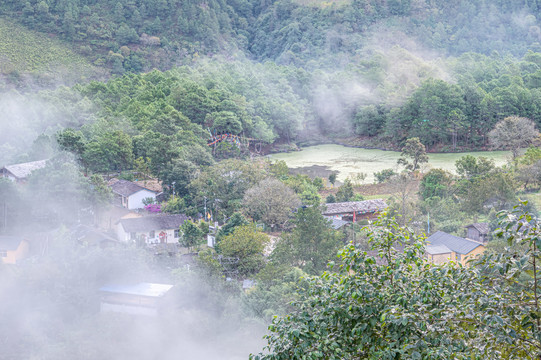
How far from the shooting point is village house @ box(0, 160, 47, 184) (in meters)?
14.2

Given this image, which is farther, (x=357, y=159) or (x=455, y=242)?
(x=357, y=159)

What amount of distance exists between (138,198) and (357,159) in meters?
10.1

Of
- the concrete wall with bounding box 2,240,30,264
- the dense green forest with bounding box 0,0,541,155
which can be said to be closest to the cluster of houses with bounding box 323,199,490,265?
the concrete wall with bounding box 2,240,30,264

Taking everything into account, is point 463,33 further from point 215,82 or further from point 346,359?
point 346,359

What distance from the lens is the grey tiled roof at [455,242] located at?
9250mm

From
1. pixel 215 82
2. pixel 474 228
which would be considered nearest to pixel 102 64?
pixel 215 82

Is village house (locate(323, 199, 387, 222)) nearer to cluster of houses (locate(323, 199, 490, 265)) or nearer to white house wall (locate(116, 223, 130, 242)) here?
cluster of houses (locate(323, 199, 490, 265))

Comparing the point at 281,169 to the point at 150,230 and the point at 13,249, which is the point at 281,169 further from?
the point at 13,249

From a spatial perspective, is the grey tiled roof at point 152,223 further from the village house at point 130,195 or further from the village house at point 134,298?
the village house at point 134,298

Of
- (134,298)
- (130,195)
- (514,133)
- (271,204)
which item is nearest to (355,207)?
(271,204)

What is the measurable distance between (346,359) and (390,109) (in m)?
22.3

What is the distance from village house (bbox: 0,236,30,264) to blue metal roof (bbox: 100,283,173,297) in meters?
2.54

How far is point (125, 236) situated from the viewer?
11125 millimetres

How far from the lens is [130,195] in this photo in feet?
43.3
